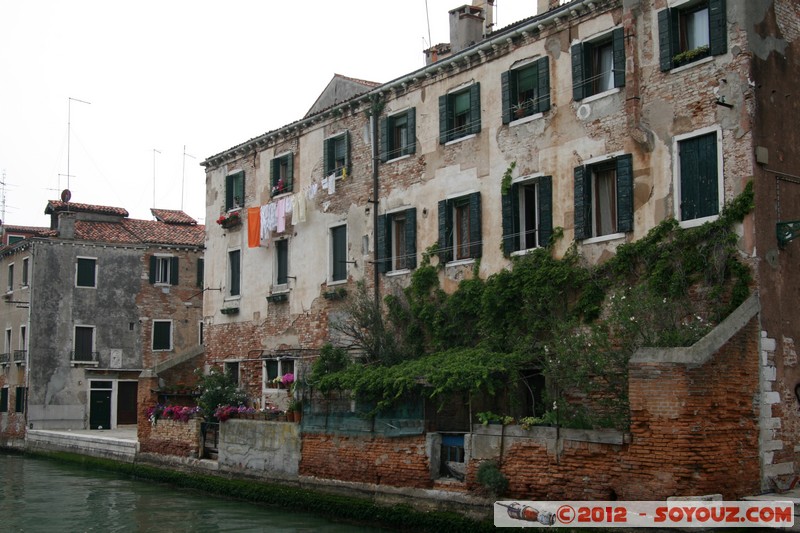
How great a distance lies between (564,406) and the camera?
1380 cm

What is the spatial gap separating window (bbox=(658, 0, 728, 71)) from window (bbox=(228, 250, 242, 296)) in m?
13.4

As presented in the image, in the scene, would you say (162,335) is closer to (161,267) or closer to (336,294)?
(161,267)

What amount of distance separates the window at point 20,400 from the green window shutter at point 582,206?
23587 millimetres

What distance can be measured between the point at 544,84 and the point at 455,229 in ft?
11.0

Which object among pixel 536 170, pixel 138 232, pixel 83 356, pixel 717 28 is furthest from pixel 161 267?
pixel 717 28

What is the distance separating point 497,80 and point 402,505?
7904 millimetres

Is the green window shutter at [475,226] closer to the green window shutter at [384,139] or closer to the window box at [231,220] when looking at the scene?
the green window shutter at [384,139]

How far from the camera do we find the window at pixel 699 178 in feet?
46.0

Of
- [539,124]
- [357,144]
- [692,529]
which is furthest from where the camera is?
[357,144]

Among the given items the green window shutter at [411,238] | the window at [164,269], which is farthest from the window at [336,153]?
the window at [164,269]

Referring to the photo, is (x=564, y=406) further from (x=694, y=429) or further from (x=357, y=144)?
(x=357, y=144)

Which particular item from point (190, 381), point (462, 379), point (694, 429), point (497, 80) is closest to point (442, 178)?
→ point (497, 80)

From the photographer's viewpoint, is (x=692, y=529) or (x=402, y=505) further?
(x=402, y=505)

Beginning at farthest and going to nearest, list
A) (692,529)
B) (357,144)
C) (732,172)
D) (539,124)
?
(357,144) < (539,124) < (732,172) < (692,529)
